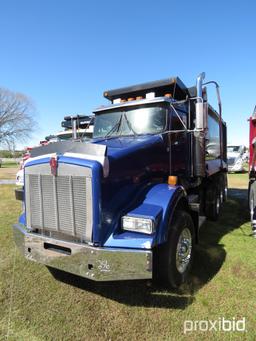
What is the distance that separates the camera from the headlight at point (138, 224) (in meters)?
3.04

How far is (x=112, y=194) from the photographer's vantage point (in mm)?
3258

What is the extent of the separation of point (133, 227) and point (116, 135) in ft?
6.82

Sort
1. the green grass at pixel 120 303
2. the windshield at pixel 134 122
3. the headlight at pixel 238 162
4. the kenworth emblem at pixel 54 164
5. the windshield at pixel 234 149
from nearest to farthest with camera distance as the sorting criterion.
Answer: the green grass at pixel 120 303 < the kenworth emblem at pixel 54 164 < the windshield at pixel 134 122 < the headlight at pixel 238 162 < the windshield at pixel 234 149

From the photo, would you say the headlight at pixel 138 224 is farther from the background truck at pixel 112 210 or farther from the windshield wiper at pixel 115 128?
the windshield wiper at pixel 115 128

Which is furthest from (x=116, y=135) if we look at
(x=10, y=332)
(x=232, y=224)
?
(x=232, y=224)

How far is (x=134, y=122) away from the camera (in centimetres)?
475

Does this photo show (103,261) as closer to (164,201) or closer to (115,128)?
(164,201)

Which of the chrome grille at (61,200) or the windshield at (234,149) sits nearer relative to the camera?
the chrome grille at (61,200)

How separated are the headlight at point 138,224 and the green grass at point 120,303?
93 cm

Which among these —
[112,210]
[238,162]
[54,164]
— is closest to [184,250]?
[112,210]

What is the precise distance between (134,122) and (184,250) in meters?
2.13

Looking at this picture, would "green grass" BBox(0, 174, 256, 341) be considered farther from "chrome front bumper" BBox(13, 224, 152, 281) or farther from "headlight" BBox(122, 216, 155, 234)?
"headlight" BBox(122, 216, 155, 234)

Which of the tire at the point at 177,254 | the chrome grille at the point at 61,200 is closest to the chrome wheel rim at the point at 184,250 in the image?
the tire at the point at 177,254

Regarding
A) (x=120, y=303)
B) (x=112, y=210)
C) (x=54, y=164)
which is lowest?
(x=120, y=303)
